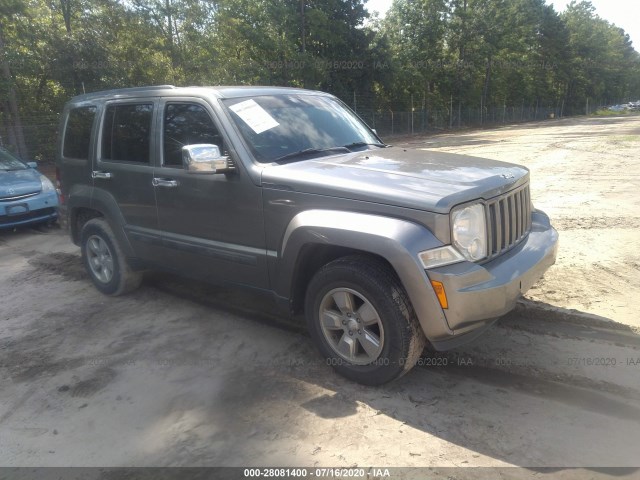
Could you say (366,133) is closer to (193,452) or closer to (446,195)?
(446,195)

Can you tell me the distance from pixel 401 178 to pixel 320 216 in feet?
1.90

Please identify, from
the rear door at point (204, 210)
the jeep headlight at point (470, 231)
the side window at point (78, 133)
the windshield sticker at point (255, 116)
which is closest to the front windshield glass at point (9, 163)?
the side window at point (78, 133)

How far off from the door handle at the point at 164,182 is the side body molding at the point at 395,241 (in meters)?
1.44

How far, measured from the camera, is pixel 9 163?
911 centimetres

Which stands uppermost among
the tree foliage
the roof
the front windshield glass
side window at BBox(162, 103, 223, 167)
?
the tree foliage

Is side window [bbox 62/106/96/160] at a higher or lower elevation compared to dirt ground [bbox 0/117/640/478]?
higher

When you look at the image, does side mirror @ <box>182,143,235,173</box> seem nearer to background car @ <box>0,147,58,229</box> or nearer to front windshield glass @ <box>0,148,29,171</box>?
background car @ <box>0,147,58,229</box>

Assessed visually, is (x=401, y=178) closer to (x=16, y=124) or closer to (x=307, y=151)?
(x=307, y=151)

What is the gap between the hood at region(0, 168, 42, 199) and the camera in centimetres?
819

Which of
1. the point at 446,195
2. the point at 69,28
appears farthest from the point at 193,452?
the point at 69,28

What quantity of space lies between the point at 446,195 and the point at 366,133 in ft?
6.37

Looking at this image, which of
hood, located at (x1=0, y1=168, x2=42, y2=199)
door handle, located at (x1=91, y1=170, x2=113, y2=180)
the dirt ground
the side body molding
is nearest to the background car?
hood, located at (x1=0, y1=168, x2=42, y2=199)

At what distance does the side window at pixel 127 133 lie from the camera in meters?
4.51

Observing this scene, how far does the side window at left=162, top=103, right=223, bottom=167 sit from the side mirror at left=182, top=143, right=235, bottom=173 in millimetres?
→ 317
